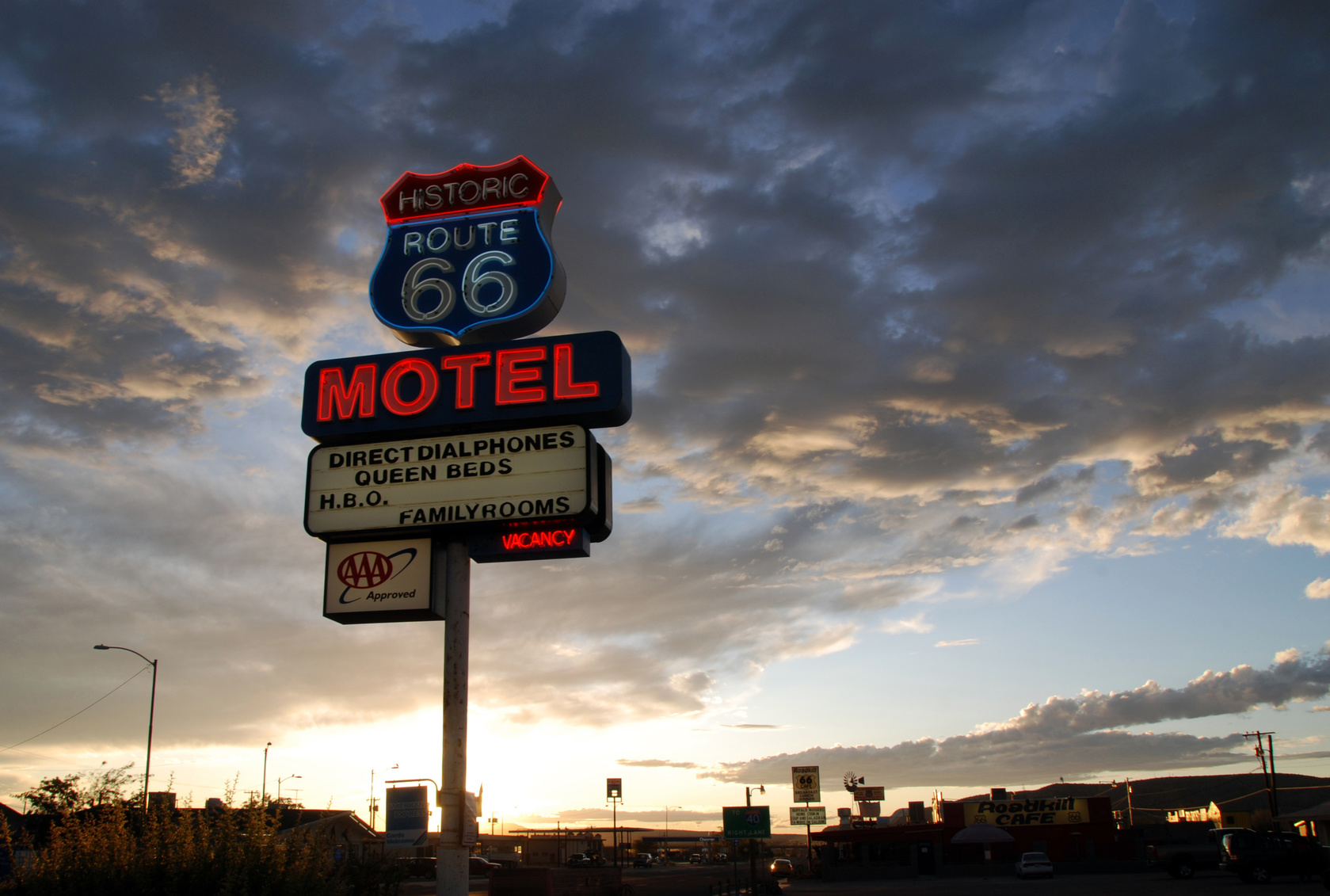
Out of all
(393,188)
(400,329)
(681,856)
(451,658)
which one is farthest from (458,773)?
(681,856)

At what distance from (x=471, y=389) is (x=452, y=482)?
74.3 inches

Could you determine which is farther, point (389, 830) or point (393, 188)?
point (389, 830)

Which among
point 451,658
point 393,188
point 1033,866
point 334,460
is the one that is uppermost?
point 393,188

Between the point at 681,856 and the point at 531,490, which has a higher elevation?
the point at 531,490

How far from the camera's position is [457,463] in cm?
1820

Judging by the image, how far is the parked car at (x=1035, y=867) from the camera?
1954 inches

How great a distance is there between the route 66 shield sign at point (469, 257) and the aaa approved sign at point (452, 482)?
2.80 meters

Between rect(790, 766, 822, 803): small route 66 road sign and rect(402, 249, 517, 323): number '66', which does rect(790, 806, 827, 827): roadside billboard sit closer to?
rect(790, 766, 822, 803): small route 66 road sign

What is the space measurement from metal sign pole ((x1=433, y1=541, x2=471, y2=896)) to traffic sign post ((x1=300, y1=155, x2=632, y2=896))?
28 millimetres

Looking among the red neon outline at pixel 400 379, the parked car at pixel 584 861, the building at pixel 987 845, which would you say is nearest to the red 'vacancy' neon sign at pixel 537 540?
the red neon outline at pixel 400 379

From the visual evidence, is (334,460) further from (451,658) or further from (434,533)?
(451,658)

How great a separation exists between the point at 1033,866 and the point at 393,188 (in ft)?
158

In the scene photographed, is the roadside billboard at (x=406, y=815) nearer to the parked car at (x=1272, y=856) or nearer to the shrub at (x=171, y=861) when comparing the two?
the shrub at (x=171, y=861)

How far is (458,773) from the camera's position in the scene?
55.5 feet
